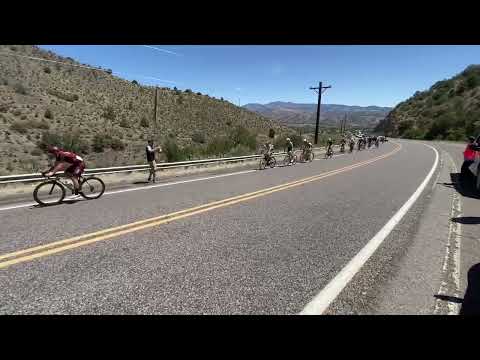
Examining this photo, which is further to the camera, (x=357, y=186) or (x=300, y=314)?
(x=357, y=186)

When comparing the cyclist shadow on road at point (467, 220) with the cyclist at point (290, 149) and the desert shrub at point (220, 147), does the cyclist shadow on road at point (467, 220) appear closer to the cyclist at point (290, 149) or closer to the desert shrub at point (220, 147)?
the cyclist at point (290, 149)

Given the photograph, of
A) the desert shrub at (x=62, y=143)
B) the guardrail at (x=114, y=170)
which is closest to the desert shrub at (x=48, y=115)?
the desert shrub at (x=62, y=143)

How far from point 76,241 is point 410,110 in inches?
6055

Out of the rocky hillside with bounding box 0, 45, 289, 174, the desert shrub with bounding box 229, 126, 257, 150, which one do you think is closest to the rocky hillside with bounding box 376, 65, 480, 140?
the rocky hillside with bounding box 0, 45, 289, 174

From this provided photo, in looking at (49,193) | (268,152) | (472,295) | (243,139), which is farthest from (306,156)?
(472,295)

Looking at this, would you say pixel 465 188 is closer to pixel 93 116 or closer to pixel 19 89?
pixel 93 116

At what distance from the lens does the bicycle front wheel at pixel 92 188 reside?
31.6ft

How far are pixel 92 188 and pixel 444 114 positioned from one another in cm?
10905

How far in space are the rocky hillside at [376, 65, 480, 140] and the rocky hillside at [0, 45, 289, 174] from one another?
48886mm

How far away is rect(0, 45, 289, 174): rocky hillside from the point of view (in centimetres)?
2636

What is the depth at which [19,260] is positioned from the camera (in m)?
4.77
